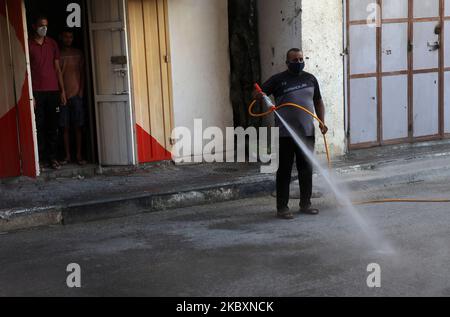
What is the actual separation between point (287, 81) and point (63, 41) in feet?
11.9

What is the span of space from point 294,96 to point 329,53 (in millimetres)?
2810

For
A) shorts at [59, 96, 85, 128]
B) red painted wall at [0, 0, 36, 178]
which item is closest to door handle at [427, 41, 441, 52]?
shorts at [59, 96, 85, 128]

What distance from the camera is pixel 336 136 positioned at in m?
10.8

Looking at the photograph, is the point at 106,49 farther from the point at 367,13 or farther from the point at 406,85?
the point at 406,85

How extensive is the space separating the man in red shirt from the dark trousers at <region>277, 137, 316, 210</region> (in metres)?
3.46

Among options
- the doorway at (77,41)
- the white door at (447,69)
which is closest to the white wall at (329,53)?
the white door at (447,69)

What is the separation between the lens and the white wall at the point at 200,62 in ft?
34.1

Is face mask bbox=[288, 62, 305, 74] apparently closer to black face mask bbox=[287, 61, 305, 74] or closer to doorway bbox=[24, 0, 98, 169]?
black face mask bbox=[287, 61, 305, 74]

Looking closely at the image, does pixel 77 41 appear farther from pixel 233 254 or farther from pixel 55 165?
pixel 233 254

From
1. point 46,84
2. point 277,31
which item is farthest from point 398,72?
point 46,84

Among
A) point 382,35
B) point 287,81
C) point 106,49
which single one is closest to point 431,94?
point 382,35

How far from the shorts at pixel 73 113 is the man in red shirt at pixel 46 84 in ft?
0.41

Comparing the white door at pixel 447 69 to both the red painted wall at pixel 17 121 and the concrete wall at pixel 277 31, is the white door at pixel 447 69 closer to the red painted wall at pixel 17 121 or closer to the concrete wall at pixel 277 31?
the concrete wall at pixel 277 31

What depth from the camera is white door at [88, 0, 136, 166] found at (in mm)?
9805
